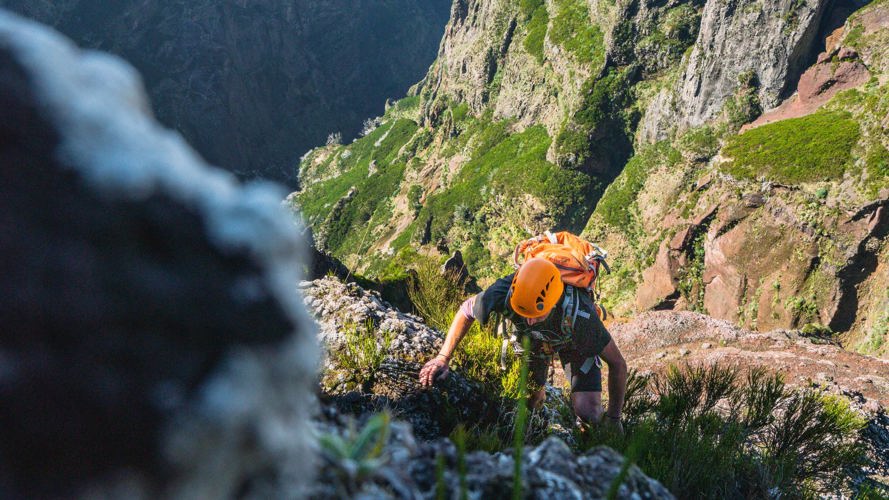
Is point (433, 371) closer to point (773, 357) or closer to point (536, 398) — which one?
point (536, 398)

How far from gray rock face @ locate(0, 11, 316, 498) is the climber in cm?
269

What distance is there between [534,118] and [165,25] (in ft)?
254

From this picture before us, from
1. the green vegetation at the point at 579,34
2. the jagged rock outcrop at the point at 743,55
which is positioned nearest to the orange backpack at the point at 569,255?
the jagged rock outcrop at the point at 743,55

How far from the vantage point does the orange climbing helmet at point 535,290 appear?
11.6 ft

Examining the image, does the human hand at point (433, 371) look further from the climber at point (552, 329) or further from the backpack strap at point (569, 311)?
the backpack strap at point (569, 311)

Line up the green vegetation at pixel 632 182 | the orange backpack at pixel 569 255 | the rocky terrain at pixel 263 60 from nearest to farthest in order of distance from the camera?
the orange backpack at pixel 569 255
the green vegetation at pixel 632 182
the rocky terrain at pixel 263 60

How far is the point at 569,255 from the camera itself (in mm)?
4168

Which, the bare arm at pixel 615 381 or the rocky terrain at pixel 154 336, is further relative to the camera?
the bare arm at pixel 615 381

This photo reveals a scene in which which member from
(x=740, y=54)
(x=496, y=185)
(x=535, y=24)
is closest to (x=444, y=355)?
(x=740, y=54)

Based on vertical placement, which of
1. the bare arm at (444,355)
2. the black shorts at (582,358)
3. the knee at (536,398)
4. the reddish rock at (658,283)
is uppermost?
the reddish rock at (658,283)

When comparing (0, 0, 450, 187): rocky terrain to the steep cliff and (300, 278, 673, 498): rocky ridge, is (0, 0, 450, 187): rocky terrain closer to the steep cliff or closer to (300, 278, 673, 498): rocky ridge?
the steep cliff

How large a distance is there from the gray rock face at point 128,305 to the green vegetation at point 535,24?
53.2m

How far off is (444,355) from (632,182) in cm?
3164

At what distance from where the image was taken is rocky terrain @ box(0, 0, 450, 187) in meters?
91.9
